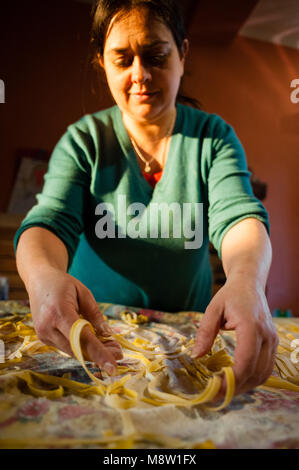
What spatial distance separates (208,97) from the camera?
86.5 inches

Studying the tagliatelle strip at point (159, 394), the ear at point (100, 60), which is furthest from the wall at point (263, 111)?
the tagliatelle strip at point (159, 394)

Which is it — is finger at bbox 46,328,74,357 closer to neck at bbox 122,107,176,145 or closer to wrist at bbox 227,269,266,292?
wrist at bbox 227,269,266,292

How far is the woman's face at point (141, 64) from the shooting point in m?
0.58

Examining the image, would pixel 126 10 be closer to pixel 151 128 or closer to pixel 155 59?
pixel 155 59

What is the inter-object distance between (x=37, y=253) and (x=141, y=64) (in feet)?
1.26

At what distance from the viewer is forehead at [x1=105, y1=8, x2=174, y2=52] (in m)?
0.58

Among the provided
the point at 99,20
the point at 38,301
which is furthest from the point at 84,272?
the point at 99,20

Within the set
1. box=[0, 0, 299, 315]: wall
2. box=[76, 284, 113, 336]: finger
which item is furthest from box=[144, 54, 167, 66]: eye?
box=[0, 0, 299, 315]: wall

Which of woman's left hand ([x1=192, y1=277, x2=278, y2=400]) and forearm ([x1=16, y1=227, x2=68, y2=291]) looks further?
forearm ([x1=16, y1=227, x2=68, y2=291])

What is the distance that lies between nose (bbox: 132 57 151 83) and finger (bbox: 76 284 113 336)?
409mm

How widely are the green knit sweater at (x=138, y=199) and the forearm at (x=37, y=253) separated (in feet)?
0.35

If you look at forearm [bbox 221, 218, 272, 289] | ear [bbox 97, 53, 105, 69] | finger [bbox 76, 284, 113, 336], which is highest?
ear [bbox 97, 53, 105, 69]
